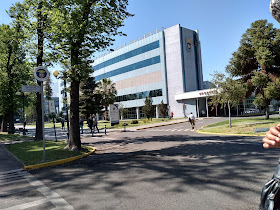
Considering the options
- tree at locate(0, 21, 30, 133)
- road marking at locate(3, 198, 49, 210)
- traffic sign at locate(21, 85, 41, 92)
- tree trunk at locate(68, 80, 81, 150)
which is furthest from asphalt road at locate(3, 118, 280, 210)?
tree at locate(0, 21, 30, 133)

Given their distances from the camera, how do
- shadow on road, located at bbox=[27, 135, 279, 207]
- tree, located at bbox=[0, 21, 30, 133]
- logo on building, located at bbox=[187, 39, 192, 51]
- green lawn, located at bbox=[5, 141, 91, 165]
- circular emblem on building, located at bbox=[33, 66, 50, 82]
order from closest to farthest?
shadow on road, located at bbox=[27, 135, 279, 207] → circular emblem on building, located at bbox=[33, 66, 50, 82] → green lawn, located at bbox=[5, 141, 91, 165] → tree, located at bbox=[0, 21, 30, 133] → logo on building, located at bbox=[187, 39, 192, 51]

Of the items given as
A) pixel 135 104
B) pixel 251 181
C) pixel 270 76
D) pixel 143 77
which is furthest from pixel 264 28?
pixel 135 104

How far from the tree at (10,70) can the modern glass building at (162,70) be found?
27.9 metres

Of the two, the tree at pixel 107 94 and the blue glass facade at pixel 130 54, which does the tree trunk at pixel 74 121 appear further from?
the blue glass facade at pixel 130 54

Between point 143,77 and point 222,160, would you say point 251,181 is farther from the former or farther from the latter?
point 143,77

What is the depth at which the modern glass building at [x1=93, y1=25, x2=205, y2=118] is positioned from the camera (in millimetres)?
43219

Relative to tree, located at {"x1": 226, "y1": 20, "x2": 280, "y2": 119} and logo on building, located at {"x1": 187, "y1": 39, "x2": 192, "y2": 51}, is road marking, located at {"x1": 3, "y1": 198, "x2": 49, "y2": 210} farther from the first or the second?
logo on building, located at {"x1": 187, "y1": 39, "x2": 192, "y2": 51}

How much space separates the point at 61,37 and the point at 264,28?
70.3 feet

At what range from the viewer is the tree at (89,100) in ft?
128

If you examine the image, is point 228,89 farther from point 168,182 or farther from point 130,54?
point 130,54

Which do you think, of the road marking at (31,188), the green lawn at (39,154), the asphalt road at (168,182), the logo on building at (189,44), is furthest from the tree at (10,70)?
the logo on building at (189,44)

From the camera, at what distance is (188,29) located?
44.9 m

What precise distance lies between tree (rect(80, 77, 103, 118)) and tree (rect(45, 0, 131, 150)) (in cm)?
2805

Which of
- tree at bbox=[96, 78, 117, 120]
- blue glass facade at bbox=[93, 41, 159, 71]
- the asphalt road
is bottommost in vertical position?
the asphalt road
